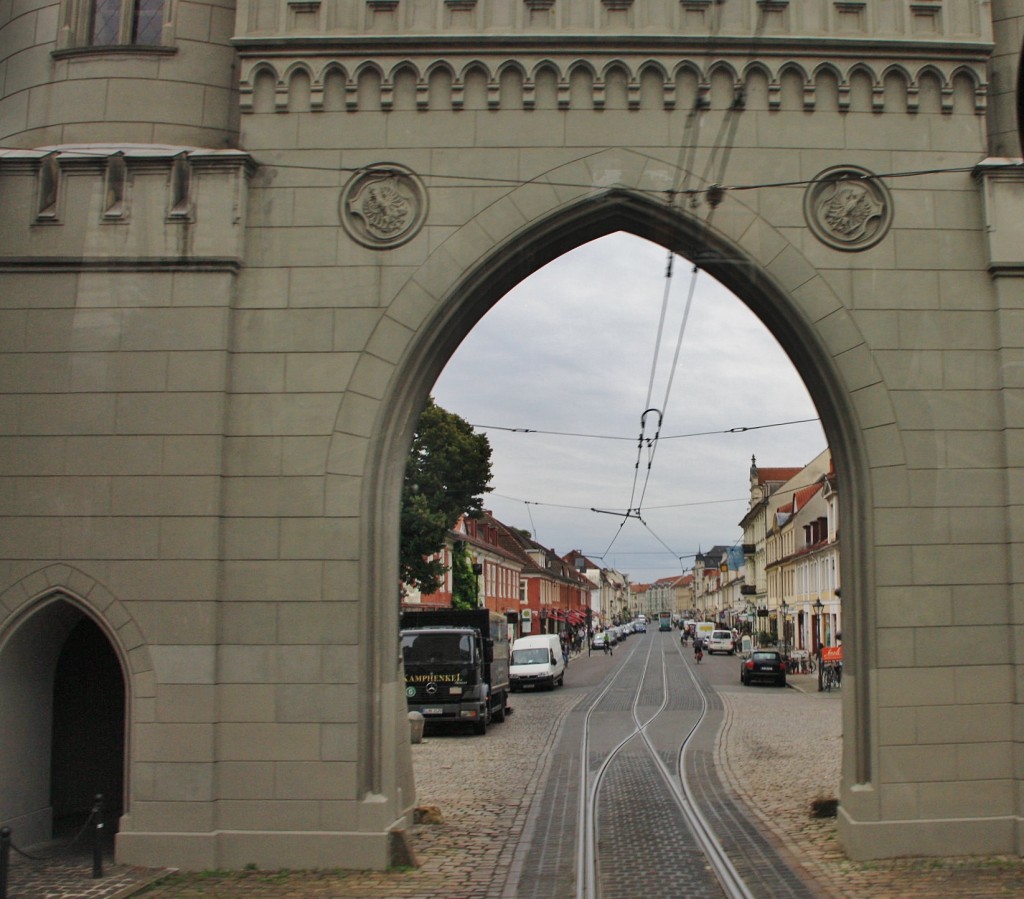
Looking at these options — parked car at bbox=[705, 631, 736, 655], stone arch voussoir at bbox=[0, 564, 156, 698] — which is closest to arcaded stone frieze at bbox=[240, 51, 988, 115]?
stone arch voussoir at bbox=[0, 564, 156, 698]

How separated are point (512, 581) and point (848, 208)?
216ft

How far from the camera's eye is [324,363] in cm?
1067

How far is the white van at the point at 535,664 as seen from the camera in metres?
36.4

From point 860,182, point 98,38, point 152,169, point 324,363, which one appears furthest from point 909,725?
point 98,38

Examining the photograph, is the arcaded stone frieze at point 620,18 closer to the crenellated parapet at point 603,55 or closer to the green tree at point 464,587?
the crenellated parapet at point 603,55

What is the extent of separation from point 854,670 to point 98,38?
992cm

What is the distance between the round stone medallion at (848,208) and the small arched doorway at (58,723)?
25.8ft

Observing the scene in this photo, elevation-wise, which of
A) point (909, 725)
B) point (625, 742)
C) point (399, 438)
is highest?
point (399, 438)

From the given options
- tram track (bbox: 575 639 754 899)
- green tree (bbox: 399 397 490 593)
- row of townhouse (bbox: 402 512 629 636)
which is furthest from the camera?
row of townhouse (bbox: 402 512 629 636)

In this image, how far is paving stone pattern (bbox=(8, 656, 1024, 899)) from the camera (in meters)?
9.08

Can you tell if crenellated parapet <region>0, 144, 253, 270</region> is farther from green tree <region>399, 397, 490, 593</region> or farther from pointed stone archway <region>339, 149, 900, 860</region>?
green tree <region>399, 397, 490, 593</region>

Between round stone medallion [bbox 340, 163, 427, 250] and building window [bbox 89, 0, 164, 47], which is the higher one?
building window [bbox 89, 0, 164, 47]

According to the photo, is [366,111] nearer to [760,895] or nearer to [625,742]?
[760,895]

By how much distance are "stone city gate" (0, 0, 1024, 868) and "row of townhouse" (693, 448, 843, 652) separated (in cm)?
2390
